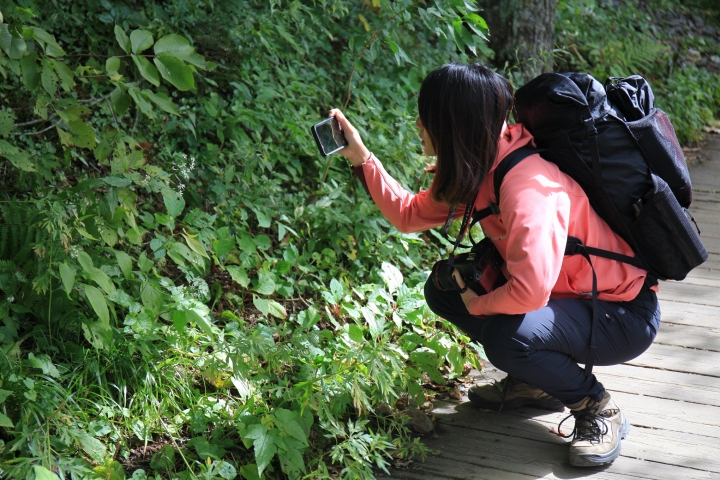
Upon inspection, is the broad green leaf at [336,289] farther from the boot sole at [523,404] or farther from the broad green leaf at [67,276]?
the broad green leaf at [67,276]

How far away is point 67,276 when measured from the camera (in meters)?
2.69

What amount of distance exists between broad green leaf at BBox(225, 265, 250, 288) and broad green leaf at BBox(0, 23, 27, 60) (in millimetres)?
1466

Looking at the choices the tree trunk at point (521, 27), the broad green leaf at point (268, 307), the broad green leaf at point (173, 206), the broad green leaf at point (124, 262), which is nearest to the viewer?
the broad green leaf at point (124, 262)

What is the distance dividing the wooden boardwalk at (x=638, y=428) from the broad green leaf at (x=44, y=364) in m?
1.48

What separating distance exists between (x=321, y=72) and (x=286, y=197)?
54.4 inches

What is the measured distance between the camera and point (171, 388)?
3.17 m

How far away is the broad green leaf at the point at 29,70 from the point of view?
8.65 feet

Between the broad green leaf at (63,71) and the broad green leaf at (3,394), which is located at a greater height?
the broad green leaf at (63,71)

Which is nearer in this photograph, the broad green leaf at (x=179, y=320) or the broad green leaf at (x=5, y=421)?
the broad green leaf at (x=5, y=421)

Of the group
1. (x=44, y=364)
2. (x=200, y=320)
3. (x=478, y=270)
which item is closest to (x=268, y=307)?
(x=200, y=320)

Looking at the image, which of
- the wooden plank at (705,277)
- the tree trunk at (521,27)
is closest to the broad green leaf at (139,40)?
the wooden plank at (705,277)

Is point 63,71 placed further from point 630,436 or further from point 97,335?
point 630,436

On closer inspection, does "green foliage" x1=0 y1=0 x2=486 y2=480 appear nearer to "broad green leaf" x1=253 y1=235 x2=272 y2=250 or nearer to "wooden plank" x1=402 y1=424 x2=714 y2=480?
"broad green leaf" x1=253 y1=235 x2=272 y2=250

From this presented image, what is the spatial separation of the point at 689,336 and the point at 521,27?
3314 mm
